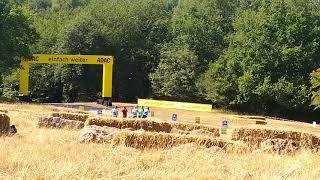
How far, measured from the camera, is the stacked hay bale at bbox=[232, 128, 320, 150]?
16.7 meters

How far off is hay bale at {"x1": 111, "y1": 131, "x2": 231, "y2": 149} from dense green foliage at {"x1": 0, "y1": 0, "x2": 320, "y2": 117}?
4534 cm

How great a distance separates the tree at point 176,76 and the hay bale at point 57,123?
1888 inches

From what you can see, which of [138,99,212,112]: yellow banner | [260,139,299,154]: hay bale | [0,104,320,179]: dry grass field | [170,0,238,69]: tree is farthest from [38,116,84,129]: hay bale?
[170,0,238,69]: tree

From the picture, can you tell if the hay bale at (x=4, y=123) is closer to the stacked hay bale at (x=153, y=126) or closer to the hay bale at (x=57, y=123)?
the stacked hay bale at (x=153, y=126)

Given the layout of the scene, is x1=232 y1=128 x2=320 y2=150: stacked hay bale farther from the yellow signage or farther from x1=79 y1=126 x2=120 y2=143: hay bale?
the yellow signage

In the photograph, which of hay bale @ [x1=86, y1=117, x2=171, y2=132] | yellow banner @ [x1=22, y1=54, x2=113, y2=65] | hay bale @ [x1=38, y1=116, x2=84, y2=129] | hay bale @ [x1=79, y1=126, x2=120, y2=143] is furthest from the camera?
yellow banner @ [x1=22, y1=54, x2=113, y2=65]

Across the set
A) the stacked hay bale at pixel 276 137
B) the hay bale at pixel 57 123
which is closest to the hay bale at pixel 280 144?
the stacked hay bale at pixel 276 137

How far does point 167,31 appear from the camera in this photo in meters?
82.8

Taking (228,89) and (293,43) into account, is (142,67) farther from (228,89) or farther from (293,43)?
(293,43)

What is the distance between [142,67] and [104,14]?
34.7 feet

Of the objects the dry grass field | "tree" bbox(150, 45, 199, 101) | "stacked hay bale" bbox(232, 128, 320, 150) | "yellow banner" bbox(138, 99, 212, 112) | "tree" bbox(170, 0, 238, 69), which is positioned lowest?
"yellow banner" bbox(138, 99, 212, 112)

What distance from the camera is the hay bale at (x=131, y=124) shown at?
712 inches

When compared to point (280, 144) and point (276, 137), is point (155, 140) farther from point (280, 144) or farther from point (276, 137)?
point (276, 137)

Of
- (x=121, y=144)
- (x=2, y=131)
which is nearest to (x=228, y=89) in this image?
(x=2, y=131)
